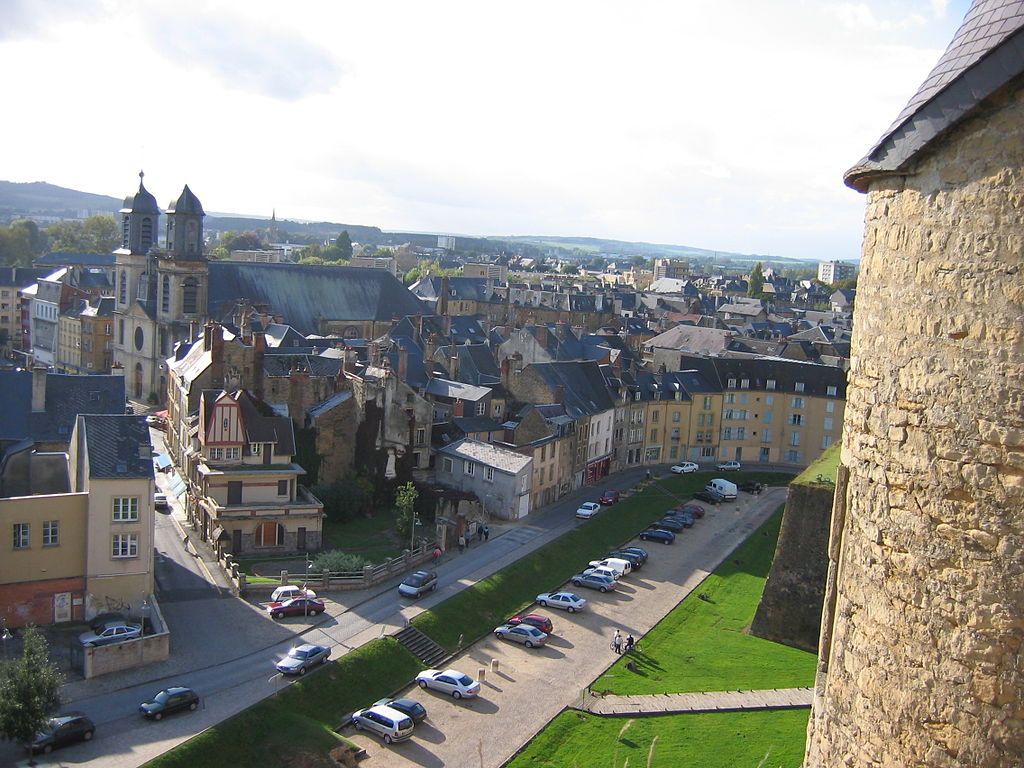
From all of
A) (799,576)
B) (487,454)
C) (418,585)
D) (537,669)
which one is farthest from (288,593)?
(799,576)

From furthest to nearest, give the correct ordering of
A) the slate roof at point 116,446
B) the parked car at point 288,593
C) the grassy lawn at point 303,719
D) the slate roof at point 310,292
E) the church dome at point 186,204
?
1. the slate roof at point 310,292
2. the church dome at point 186,204
3. the parked car at point 288,593
4. the slate roof at point 116,446
5. the grassy lawn at point 303,719

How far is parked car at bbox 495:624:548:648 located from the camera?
35688 millimetres

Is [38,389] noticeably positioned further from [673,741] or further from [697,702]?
[697,702]

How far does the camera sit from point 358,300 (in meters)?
84.5

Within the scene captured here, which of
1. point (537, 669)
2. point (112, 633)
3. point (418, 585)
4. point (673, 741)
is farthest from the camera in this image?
point (418, 585)

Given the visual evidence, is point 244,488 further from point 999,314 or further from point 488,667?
point 999,314

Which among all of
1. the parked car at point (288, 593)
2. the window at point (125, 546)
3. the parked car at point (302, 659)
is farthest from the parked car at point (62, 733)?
the parked car at point (288, 593)

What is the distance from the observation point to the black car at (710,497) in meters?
58.1

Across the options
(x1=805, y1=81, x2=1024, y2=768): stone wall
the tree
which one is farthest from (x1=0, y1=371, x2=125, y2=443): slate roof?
(x1=805, y1=81, x2=1024, y2=768): stone wall

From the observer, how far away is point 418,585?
38.1 metres

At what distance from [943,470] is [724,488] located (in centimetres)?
5515

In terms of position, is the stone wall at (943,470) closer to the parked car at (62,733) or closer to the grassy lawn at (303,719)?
the grassy lawn at (303,719)

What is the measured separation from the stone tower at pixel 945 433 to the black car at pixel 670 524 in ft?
152

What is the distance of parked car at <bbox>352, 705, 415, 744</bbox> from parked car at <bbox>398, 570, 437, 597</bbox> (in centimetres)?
868
